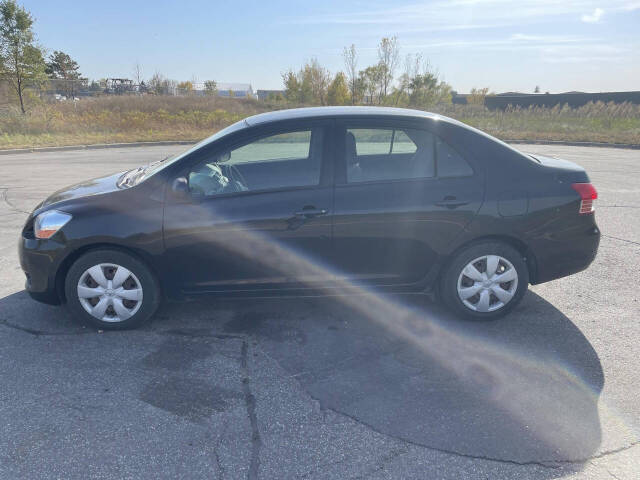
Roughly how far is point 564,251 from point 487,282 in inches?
27.3

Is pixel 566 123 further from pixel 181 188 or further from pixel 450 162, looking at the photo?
pixel 181 188

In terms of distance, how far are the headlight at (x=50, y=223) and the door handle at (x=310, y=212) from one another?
68.2 inches

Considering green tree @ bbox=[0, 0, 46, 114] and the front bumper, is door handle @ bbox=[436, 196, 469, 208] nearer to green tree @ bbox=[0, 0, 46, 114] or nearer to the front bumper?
the front bumper

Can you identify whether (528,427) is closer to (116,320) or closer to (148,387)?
(148,387)

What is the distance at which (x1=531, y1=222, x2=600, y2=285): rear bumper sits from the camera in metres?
3.81

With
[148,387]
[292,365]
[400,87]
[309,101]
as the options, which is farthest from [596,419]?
[309,101]

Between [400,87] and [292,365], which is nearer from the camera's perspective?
[292,365]

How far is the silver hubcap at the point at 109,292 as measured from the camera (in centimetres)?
359

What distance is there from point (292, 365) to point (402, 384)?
76cm

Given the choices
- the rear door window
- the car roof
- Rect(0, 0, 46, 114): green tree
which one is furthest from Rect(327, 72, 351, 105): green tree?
the rear door window

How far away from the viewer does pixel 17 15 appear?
23953mm

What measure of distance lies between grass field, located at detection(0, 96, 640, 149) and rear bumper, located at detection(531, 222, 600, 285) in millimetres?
18817

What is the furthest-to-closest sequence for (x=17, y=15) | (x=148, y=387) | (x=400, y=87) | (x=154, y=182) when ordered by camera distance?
(x=400, y=87) → (x=17, y=15) → (x=154, y=182) → (x=148, y=387)

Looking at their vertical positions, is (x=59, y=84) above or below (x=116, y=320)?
above
